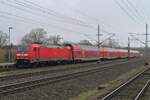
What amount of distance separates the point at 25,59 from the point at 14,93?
22.1 m

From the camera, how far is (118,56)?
9244 centimetres

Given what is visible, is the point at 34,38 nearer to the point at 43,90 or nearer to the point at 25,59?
the point at 25,59

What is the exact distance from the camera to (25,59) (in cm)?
3828

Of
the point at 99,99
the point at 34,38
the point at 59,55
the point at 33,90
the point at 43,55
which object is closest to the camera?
the point at 99,99

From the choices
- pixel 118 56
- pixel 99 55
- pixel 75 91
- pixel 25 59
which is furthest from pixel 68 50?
pixel 118 56

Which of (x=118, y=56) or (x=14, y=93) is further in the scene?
(x=118, y=56)

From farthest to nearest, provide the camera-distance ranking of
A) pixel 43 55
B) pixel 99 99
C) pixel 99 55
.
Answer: pixel 99 55 < pixel 43 55 < pixel 99 99

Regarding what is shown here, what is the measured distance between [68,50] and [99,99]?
3736 centimetres

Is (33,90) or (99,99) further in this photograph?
(33,90)

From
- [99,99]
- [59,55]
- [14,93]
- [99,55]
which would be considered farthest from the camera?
[99,55]

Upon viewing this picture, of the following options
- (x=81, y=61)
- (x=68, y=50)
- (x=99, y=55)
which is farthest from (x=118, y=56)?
(x=68, y=50)

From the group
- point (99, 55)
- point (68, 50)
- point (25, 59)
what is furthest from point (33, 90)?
point (99, 55)

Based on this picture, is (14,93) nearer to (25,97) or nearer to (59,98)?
(25,97)

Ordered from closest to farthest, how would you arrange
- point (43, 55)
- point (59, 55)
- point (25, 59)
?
1. point (25, 59)
2. point (43, 55)
3. point (59, 55)
